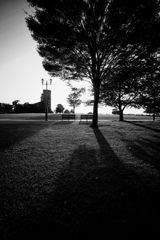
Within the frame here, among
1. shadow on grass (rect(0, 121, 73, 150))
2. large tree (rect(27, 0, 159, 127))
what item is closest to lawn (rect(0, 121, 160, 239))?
Result: shadow on grass (rect(0, 121, 73, 150))

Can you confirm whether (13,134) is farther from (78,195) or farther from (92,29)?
(92,29)

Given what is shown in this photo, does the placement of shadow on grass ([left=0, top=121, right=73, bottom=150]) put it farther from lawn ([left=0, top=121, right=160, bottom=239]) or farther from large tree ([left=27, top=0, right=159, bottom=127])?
large tree ([left=27, top=0, right=159, bottom=127])

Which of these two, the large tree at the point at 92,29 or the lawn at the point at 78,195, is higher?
the large tree at the point at 92,29

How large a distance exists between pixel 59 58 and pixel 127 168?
11264 millimetres

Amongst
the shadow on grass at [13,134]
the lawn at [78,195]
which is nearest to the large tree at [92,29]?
the shadow on grass at [13,134]

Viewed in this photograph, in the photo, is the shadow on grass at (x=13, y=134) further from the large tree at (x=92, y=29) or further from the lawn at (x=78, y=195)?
the large tree at (x=92, y=29)

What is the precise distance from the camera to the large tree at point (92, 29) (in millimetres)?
9156

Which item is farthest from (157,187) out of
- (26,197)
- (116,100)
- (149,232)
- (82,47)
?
(116,100)

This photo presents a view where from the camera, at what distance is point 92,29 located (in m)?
10.3

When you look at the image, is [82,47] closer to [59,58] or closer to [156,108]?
[59,58]

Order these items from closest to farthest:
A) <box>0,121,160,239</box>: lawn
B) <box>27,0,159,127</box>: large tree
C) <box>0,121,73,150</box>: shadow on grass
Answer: <box>0,121,160,239</box>: lawn → <box>0,121,73,150</box>: shadow on grass → <box>27,0,159,127</box>: large tree

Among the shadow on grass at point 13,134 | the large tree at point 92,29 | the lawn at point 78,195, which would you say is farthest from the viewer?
the large tree at point 92,29

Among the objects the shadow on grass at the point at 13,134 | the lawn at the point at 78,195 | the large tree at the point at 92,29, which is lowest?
the lawn at the point at 78,195

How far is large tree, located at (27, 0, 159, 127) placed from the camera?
30.0ft
